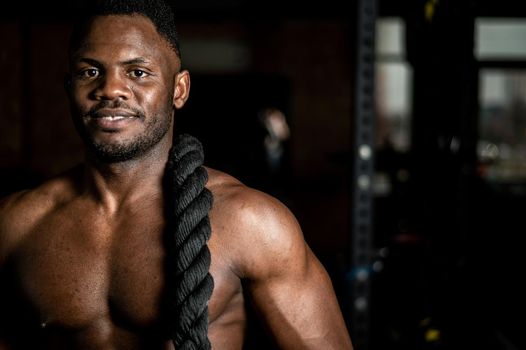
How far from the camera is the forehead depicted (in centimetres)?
102

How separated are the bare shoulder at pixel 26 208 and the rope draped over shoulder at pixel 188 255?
261 millimetres

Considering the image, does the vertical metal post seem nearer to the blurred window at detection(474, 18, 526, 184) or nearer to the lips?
the lips

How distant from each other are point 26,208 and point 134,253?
0.86ft

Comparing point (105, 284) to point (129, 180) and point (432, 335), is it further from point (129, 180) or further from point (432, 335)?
point (432, 335)

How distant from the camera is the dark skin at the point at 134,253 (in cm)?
102

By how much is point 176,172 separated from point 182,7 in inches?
159

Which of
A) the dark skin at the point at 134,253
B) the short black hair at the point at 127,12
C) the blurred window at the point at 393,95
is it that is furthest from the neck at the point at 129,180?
the blurred window at the point at 393,95

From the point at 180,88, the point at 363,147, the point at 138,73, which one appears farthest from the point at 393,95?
the point at 138,73

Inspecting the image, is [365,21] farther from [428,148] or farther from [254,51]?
[254,51]

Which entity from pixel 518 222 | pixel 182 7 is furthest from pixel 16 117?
pixel 518 222

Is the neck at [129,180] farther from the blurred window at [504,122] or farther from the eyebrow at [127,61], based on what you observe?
the blurred window at [504,122]

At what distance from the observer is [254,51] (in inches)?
199

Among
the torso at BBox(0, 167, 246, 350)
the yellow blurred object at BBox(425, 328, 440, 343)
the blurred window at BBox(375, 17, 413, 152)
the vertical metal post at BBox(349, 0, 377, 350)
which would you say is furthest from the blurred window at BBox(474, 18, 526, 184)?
the torso at BBox(0, 167, 246, 350)

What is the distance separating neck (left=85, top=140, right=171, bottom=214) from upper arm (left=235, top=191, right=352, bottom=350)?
0.23 metres
